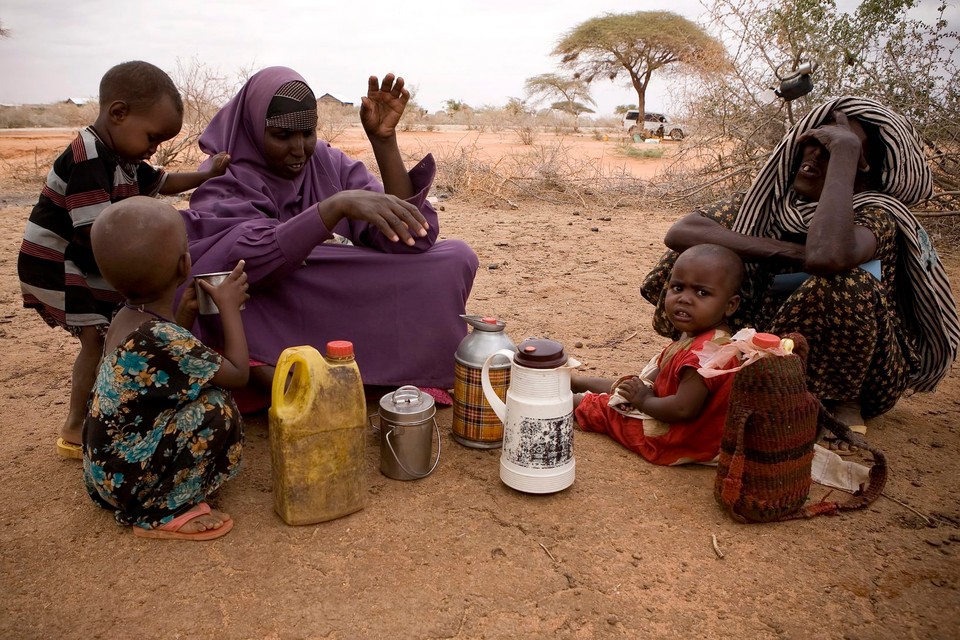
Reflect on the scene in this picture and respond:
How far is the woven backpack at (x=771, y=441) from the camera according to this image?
6.91 feet

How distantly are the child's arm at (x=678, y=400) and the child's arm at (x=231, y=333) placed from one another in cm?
142

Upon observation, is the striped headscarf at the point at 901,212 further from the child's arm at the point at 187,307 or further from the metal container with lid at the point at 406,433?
the child's arm at the point at 187,307

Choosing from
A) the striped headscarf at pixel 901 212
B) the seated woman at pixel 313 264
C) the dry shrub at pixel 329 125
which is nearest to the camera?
the striped headscarf at pixel 901 212

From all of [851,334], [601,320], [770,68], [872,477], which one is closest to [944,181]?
[770,68]

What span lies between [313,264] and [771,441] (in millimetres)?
1875

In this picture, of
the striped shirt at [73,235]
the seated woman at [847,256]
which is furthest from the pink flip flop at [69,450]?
the seated woman at [847,256]

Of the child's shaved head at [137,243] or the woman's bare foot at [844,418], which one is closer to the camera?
the child's shaved head at [137,243]

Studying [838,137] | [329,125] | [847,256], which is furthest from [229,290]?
[329,125]

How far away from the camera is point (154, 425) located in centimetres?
203

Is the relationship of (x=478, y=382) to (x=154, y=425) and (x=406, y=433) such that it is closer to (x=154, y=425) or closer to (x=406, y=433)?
(x=406, y=433)

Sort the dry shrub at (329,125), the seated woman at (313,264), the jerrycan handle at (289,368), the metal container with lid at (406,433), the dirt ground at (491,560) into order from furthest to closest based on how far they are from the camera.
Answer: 1. the dry shrub at (329,125)
2. the seated woman at (313,264)
3. the metal container with lid at (406,433)
4. the jerrycan handle at (289,368)
5. the dirt ground at (491,560)

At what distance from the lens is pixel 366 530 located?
217 centimetres

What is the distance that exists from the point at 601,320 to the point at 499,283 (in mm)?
1049

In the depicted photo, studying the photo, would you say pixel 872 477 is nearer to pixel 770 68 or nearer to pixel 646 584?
pixel 646 584
